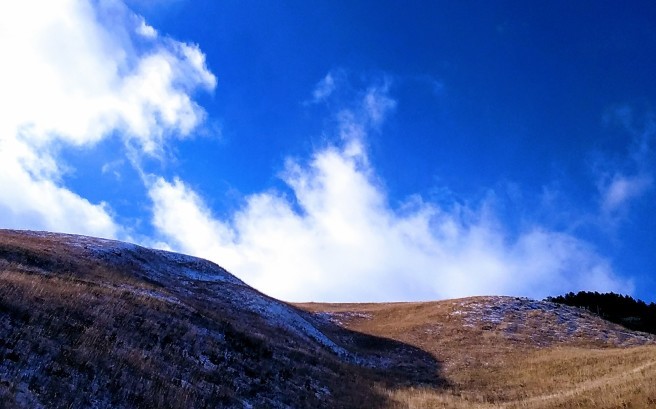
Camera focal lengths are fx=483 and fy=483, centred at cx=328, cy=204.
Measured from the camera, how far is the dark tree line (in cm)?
6175

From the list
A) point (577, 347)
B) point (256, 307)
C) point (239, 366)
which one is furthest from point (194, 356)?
point (577, 347)

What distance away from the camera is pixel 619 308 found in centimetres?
6956

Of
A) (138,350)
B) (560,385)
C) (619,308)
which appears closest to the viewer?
(138,350)

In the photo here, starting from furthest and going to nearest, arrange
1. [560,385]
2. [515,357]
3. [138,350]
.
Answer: [515,357], [560,385], [138,350]

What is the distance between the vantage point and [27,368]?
13.9 metres

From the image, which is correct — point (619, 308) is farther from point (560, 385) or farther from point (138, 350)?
point (138, 350)

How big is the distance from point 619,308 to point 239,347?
63.8 meters

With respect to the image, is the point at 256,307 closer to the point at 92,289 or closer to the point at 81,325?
the point at 92,289

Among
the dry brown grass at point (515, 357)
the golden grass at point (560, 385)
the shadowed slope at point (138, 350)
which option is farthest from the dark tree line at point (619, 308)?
the shadowed slope at point (138, 350)

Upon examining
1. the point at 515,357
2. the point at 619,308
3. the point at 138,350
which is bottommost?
the point at 138,350

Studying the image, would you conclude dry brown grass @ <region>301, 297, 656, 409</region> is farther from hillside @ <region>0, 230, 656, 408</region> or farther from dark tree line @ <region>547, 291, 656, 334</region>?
dark tree line @ <region>547, 291, 656, 334</region>

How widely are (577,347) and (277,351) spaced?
31859 mm

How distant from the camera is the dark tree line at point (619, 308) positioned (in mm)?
61750

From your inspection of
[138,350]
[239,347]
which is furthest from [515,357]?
[138,350]
